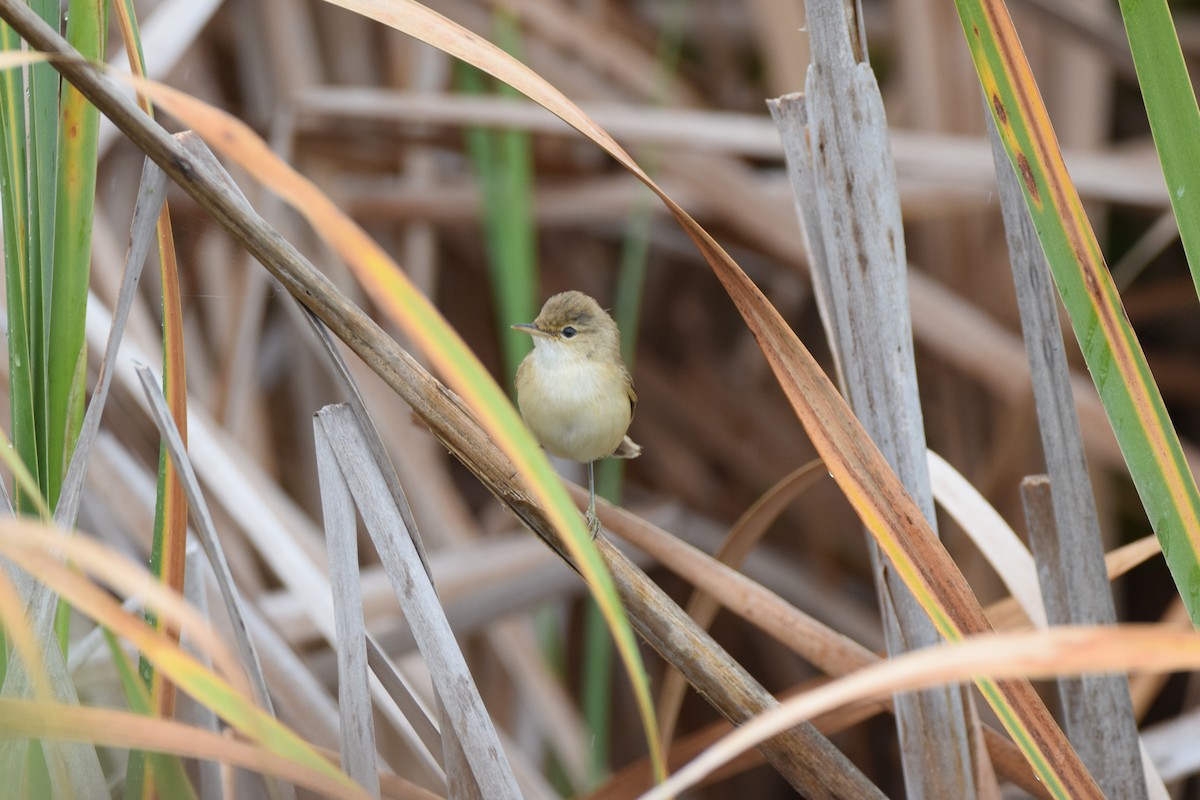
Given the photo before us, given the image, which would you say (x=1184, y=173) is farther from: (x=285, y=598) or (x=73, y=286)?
(x=285, y=598)

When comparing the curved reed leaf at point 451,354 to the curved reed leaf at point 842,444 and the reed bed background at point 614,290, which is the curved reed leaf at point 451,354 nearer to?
the curved reed leaf at point 842,444

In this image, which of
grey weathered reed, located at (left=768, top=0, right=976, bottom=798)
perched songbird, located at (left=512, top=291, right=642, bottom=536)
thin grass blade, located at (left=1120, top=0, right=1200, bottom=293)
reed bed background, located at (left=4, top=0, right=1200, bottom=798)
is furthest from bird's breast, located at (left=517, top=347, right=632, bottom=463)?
thin grass blade, located at (left=1120, top=0, right=1200, bottom=293)

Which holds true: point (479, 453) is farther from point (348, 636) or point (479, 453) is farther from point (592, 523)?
point (592, 523)

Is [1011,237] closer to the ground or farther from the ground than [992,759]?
farther from the ground

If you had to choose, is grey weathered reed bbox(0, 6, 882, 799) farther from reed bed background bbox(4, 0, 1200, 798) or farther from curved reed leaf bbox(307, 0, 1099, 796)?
reed bed background bbox(4, 0, 1200, 798)

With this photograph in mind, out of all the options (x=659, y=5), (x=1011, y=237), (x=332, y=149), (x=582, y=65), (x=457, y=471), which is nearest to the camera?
(x=1011, y=237)

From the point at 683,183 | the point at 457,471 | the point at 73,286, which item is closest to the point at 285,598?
the point at 457,471

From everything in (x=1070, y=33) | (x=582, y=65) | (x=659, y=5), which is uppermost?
(x=659, y=5)

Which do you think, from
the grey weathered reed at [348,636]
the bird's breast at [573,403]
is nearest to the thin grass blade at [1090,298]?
the grey weathered reed at [348,636]
